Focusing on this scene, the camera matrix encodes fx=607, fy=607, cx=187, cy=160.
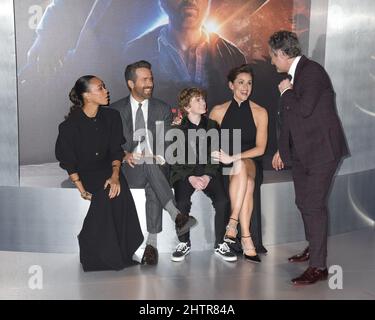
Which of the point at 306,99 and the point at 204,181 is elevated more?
the point at 306,99

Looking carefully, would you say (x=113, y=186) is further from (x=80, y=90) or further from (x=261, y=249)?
(x=261, y=249)

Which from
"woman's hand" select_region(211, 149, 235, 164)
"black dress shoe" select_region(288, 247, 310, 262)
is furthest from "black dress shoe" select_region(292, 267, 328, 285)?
"woman's hand" select_region(211, 149, 235, 164)

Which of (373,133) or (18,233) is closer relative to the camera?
(18,233)

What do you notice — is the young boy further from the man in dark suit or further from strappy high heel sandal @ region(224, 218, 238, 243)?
the man in dark suit

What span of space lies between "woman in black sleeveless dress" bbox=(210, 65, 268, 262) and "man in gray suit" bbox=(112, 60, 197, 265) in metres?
0.35

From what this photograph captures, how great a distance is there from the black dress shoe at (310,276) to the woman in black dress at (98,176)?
1088 millimetres

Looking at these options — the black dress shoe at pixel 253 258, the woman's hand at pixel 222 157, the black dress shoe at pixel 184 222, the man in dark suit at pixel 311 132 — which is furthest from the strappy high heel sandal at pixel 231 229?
the man in dark suit at pixel 311 132

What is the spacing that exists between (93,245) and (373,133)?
2.53 meters

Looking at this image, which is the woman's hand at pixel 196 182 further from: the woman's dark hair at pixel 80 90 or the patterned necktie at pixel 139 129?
the woman's dark hair at pixel 80 90

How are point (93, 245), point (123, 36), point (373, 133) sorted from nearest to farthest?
point (93, 245), point (373, 133), point (123, 36)

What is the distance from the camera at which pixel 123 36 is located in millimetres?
5418

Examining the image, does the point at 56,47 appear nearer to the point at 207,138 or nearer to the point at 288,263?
the point at 207,138
